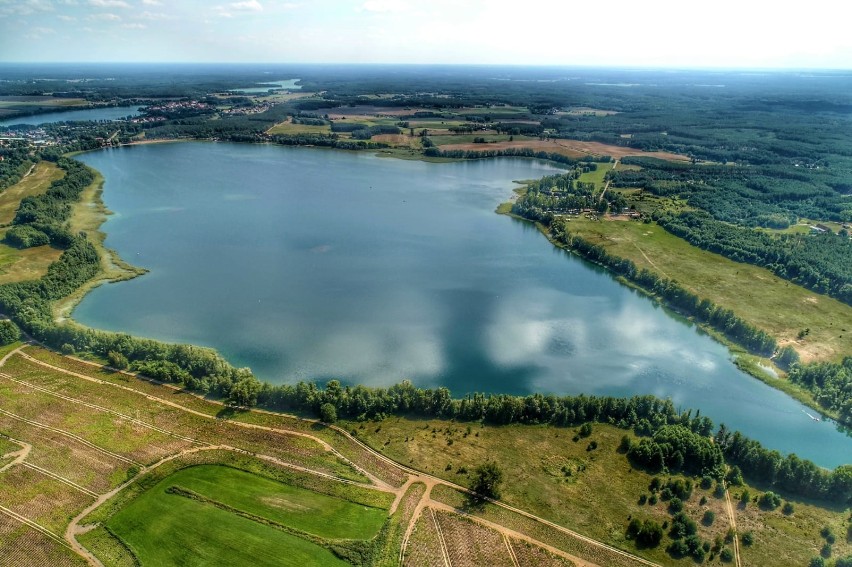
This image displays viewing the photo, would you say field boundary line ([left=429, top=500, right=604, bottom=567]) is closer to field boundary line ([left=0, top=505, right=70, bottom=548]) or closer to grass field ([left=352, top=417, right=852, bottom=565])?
grass field ([left=352, top=417, right=852, bottom=565])

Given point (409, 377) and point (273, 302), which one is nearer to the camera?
point (409, 377)

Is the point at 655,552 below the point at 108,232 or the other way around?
below

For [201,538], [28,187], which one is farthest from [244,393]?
[28,187]

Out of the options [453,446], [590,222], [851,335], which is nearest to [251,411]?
[453,446]

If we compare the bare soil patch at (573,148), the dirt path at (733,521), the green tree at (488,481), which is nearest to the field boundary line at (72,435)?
the green tree at (488,481)

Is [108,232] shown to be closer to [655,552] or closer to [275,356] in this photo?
[275,356]

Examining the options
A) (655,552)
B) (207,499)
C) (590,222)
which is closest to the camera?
(655,552)

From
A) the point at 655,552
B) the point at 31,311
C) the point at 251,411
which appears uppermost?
the point at 31,311
